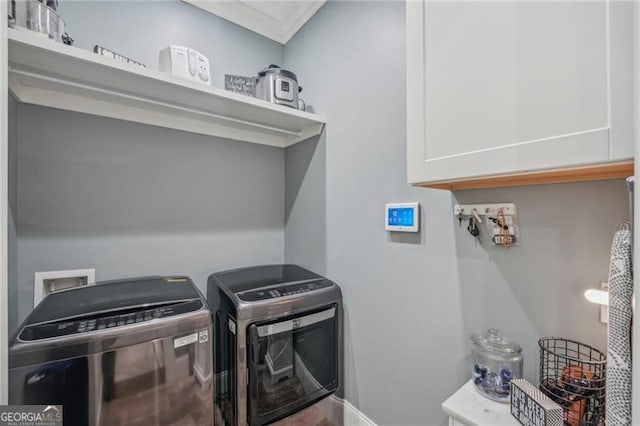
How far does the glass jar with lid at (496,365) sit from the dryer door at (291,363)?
0.74 metres

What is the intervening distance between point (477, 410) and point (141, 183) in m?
1.80

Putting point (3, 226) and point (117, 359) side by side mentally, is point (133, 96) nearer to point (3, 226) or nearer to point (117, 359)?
→ point (3, 226)

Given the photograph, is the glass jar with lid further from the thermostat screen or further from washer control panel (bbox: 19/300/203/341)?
washer control panel (bbox: 19/300/203/341)

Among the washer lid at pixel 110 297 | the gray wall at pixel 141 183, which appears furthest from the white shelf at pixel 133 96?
the washer lid at pixel 110 297

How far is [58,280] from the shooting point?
1376mm

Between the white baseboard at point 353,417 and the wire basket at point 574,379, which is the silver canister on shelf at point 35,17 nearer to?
the wire basket at point 574,379

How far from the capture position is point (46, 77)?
1.19m

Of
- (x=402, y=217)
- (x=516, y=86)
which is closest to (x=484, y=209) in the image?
(x=402, y=217)

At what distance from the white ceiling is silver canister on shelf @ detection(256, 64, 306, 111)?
557mm

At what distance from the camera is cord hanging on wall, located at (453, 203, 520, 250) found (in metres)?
0.96

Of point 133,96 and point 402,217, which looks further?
point 133,96

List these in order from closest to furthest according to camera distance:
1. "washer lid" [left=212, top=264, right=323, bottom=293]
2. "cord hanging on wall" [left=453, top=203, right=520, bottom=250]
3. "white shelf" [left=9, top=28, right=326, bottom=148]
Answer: "cord hanging on wall" [left=453, top=203, right=520, bottom=250] < "white shelf" [left=9, top=28, right=326, bottom=148] < "washer lid" [left=212, top=264, right=323, bottom=293]

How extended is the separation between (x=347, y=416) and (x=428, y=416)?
56 cm

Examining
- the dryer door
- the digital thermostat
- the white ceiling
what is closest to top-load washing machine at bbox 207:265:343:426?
the dryer door
